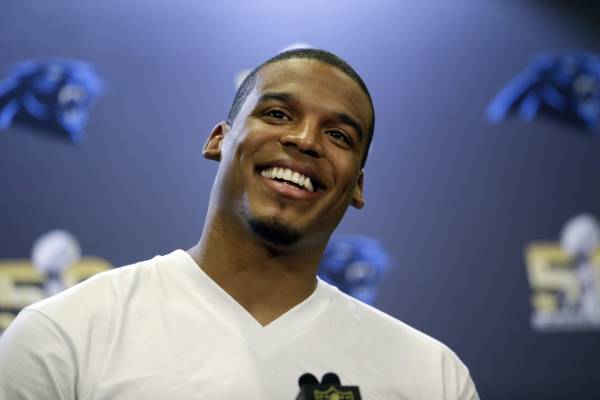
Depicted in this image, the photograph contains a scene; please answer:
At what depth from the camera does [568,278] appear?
3.00 meters

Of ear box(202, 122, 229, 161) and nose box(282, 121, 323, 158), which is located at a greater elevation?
nose box(282, 121, 323, 158)

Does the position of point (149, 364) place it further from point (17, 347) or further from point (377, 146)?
point (377, 146)

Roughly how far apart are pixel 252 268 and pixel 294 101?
1.07 feet

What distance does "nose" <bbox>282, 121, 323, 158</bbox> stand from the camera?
4.35ft

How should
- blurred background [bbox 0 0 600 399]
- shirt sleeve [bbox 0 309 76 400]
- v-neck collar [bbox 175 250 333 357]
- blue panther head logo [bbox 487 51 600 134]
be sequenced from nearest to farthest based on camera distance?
shirt sleeve [bbox 0 309 76 400], v-neck collar [bbox 175 250 333 357], blurred background [bbox 0 0 600 399], blue panther head logo [bbox 487 51 600 134]

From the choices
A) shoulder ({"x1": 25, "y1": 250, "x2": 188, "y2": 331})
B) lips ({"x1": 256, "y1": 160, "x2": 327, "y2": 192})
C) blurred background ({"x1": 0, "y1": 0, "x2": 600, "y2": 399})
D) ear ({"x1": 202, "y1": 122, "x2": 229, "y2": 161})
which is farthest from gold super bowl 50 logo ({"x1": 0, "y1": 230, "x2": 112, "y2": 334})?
lips ({"x1": 256, "y1": 160, "x2": 327, "y2": 192})

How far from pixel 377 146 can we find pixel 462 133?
1.21 ft

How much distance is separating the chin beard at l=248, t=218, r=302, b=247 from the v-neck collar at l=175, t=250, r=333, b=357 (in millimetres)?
128

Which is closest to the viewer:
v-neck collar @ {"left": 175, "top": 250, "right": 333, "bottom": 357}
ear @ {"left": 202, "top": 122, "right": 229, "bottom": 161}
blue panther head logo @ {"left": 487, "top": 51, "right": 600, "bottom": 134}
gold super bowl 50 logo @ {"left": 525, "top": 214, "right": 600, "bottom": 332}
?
v-neck collar @ {"left": 175, "top": 250, "right": 333, "bottom": 357}

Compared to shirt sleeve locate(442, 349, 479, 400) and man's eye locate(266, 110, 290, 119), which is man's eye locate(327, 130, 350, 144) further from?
shirt sleeve locate(442, 349, 479, 400)

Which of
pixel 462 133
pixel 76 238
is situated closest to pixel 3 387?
pixel 76 238

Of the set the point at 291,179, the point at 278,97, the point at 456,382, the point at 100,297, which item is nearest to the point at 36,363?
the point at 100,297

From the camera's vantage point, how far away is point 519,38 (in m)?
3.19

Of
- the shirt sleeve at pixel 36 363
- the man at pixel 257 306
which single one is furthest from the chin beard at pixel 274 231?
the shirt sleeve at pixel 36 363
